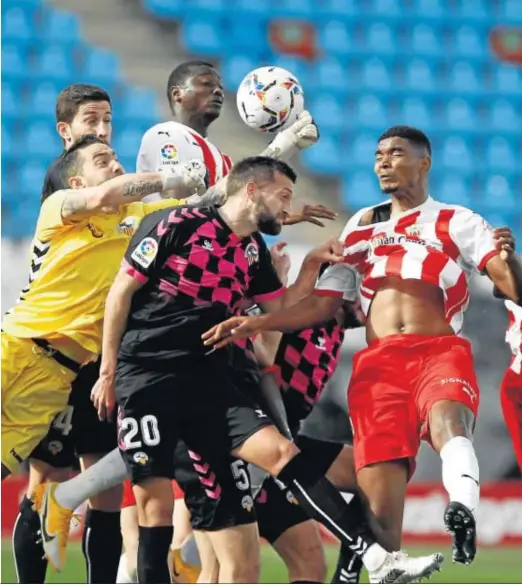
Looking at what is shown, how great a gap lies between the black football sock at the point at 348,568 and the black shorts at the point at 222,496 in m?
0.97

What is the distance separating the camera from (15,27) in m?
13.0

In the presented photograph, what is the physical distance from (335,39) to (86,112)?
7.63m

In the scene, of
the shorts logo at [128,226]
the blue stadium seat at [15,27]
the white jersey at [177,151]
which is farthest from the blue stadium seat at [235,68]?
the shorts logo at [128,226]

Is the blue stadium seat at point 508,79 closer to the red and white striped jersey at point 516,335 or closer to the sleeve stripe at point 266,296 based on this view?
the red and white striped jersey at point 516,335

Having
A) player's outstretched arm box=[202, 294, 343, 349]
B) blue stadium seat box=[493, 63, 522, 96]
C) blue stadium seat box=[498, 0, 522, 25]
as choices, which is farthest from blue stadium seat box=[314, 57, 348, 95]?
player's outstretched arm box=[202, 294, 343, 349]

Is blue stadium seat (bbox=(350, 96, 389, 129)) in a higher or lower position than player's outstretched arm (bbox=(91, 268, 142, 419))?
higher

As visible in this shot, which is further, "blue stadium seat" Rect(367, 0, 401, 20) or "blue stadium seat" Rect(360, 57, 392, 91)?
"blue stadium seat" Rect(367, 0, 401, 20)

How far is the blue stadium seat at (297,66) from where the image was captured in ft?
43.5

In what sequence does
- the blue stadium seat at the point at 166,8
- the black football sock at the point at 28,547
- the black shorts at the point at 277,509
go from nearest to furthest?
the black shorts at the point at 277,509, the black football sock at the point at 28,547, the blue stadium seat at the point at 166,8

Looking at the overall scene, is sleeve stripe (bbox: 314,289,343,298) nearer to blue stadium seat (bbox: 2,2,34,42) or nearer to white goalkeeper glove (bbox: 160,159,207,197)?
white goalkeeper glove (bbox: 160,159,207,197)

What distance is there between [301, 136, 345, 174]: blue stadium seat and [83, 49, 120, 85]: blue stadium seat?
82.0 inches

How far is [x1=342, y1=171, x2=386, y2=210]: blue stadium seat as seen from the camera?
1265cm

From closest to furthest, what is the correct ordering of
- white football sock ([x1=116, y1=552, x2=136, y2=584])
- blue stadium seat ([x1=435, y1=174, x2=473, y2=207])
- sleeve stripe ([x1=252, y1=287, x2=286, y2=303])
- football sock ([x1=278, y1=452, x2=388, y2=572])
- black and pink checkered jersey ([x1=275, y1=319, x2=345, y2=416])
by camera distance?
football sock ([x1=278, y1=452, x2=388, y2=572]) < sleeve stripe ([x1=252, y1=287, x2=286, y2=303]) < black and pink checkered jersey ([x1=275, y1=319, x2=345, y2=416]) < white football sock ([x1=116, y1=552, x2=136, y2=584]) < blue stadium seat ([x1=435, y1=174, x2=473, y2=207])

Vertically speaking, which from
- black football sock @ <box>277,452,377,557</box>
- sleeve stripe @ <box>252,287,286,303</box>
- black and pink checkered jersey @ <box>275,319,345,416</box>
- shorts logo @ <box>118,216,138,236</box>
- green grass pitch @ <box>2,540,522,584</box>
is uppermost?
shorts logo @ <box>118,216,138,236</box>
